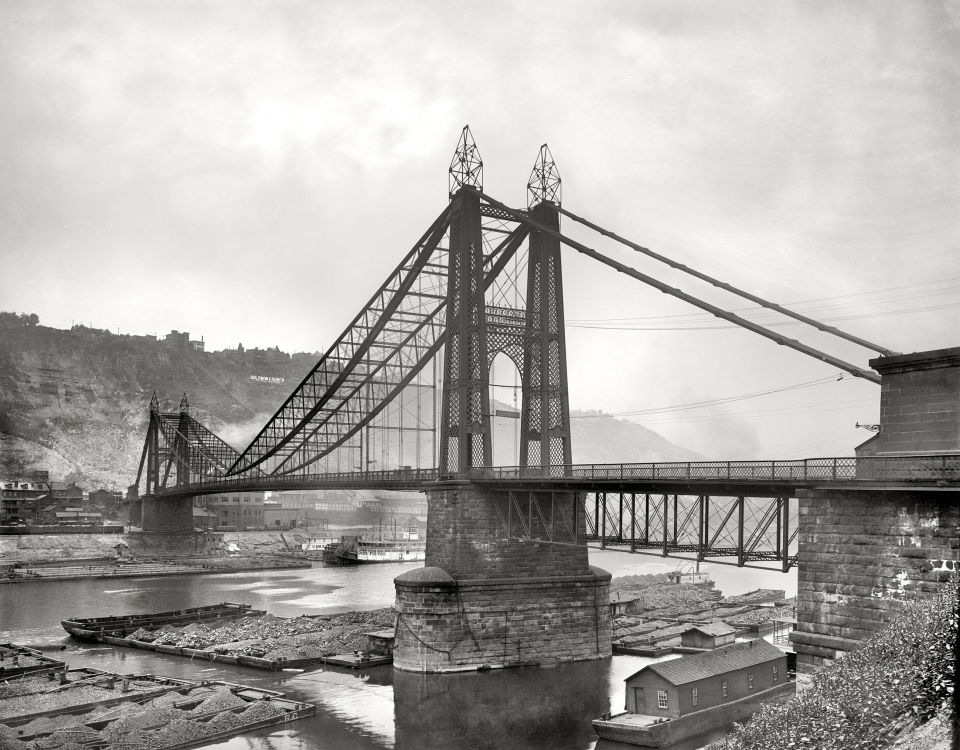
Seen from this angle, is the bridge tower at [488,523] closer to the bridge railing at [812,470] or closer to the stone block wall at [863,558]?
the bridge railing at [812,470]

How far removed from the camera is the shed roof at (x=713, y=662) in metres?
33.7

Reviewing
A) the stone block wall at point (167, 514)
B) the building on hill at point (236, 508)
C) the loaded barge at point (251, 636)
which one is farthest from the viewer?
the building on hill at point (236, 508)

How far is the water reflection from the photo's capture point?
34781 mm

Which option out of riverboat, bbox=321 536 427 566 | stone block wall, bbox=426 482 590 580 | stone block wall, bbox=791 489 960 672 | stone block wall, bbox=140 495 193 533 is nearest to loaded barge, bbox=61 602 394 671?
stone block wall, bbox=426 482 590 580

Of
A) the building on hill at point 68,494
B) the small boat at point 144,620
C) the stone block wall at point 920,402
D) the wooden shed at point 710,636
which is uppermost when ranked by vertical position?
the stone block wall at point 920,402

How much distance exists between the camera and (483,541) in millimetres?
45875

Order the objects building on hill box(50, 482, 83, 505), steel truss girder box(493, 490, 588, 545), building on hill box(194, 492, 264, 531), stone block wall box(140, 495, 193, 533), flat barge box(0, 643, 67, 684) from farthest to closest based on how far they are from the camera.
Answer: building on hill box(194, 492, 264, 531)
building on hill box(50, 482, 83, 505)
stone block wall box(140, 495, 193, 533)
steel truss girder box(493, 490, 588, 545)
flat barge box(0, 643, 67, 684)

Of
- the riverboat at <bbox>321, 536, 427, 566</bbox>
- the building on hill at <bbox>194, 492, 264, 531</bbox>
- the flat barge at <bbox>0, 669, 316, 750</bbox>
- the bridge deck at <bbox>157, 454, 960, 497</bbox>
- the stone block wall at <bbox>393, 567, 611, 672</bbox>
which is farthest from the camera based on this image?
the building on hill at <bbox>194, 492, 264, 531</bbox>

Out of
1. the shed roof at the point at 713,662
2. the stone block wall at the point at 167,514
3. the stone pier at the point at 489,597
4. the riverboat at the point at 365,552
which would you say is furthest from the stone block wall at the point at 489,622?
the stone block wall at the point at 167,514

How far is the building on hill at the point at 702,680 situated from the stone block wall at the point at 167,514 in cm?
10387

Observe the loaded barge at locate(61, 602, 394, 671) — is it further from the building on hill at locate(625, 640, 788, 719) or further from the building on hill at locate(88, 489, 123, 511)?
the building on hill at locate(88, 489, 123, 511)

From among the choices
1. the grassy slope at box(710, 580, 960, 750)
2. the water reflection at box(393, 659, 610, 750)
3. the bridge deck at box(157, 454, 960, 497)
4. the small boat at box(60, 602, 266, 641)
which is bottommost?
the small boat at box(60, 602, 266, 641)

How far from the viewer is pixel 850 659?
68.5 feet

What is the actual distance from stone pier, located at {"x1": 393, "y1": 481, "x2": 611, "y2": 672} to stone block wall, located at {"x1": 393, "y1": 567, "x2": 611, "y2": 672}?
5 centimetres
